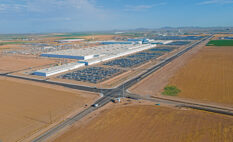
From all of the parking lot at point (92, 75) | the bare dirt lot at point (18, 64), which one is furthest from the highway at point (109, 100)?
the bare dirt lot at point (18, 64)

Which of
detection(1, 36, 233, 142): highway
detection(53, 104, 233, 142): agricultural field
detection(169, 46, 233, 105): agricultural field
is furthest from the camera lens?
detection(169, 46, 233, 105): agricultural field

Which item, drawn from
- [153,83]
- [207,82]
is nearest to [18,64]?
[153,83]

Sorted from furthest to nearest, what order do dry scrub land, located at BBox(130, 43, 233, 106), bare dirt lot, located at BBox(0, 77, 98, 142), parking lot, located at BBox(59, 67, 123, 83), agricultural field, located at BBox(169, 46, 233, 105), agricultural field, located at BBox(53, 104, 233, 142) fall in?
parking lot, located at BBox(59, 67, 123, 83)
dry scrub land, located at BBox(130, 43, 233, 106)
agricultural field, located at BBox(169, 46, 233, 105)
bare dirt lot, located at BBox(0, 77, 98, 142)
agricultural field, located at BBox(53, 104, 233, 142)

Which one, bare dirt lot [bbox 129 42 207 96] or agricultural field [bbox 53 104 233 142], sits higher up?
bare dirt lot [bbox 129 42 207 96]

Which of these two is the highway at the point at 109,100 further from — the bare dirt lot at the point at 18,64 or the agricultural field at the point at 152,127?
the bare dirt lot at the point at 18,64

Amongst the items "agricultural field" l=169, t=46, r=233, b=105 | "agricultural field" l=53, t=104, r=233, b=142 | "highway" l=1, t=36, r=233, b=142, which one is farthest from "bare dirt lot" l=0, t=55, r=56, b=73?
"agricultural field" l=169, t=46, r=233, b=105

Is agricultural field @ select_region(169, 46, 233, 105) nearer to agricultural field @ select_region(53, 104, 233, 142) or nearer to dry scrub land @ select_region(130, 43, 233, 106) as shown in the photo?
dry scrub land @ select_region(130, 43, 233, 106)

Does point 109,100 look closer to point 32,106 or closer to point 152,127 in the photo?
point 152,127
